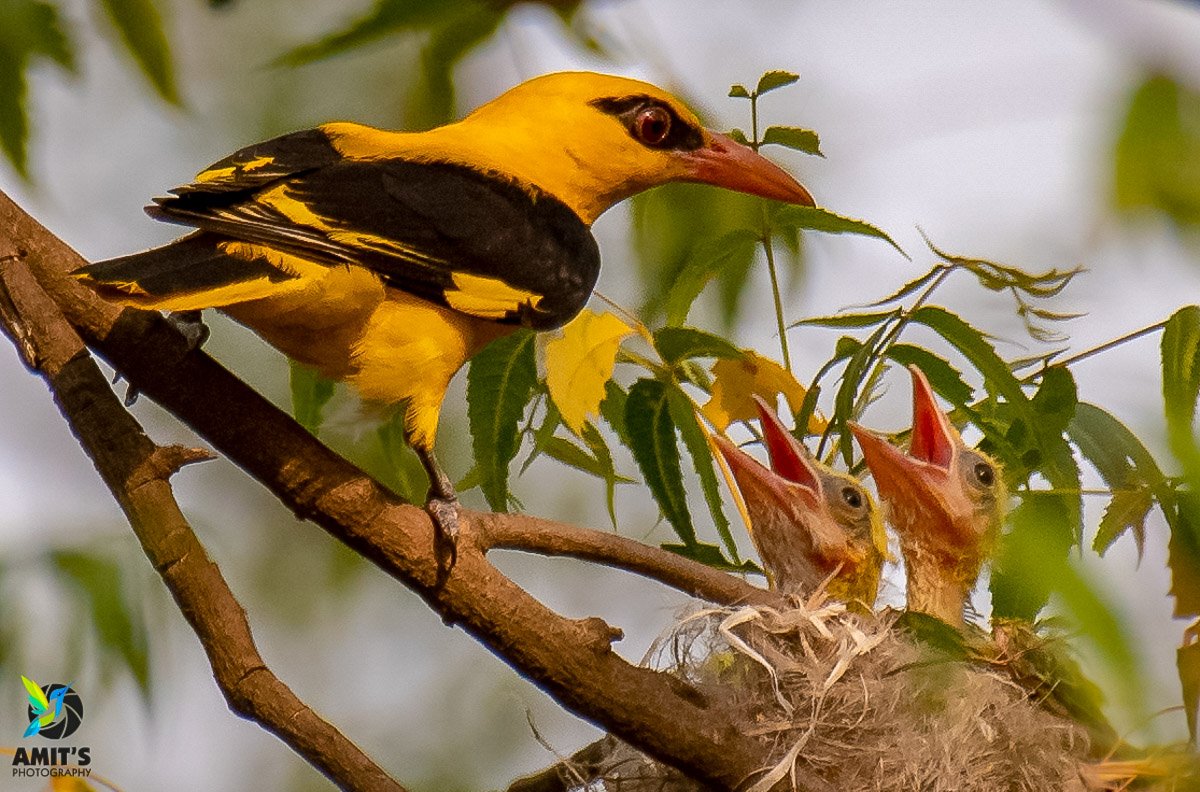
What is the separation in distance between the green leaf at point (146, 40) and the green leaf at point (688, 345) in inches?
45.9

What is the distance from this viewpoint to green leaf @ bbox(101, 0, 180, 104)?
6.55ft

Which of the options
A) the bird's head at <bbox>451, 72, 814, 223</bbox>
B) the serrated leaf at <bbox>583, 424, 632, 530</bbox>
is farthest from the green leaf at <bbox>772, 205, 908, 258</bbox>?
the serrated leaf at <bbox>583, 424, 632, 530</bbox>

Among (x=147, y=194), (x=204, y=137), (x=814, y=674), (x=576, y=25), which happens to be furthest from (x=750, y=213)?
(x=147, y=194)

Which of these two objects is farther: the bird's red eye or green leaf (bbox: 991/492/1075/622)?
the bird's red eye

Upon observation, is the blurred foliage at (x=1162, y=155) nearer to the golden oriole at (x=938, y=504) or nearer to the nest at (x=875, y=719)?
the nest at (x=875, y=719)

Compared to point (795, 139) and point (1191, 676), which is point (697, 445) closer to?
point (795, 139)

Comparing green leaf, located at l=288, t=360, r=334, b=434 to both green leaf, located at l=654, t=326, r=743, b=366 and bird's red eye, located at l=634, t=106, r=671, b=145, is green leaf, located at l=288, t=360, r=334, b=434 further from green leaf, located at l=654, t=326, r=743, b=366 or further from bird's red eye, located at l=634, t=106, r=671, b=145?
bird's red eye, located at l=634, t=106, r=671, b=145

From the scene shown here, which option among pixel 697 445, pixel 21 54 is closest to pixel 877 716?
pixel 697 445

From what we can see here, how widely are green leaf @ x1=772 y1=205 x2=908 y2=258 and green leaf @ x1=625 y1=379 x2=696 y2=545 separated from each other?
1.57ft

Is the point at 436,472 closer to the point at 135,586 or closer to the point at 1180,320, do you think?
the point at 135,586

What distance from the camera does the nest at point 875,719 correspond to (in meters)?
3.08

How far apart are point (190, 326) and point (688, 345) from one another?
99cm

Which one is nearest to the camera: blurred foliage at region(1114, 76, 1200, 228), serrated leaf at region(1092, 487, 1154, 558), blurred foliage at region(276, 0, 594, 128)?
blurred foliage at region(1114, 76, 1200, 228)

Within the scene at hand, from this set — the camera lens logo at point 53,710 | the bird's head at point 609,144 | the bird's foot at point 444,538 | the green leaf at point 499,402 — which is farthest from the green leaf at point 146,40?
the camera lens logo at point 53,710
